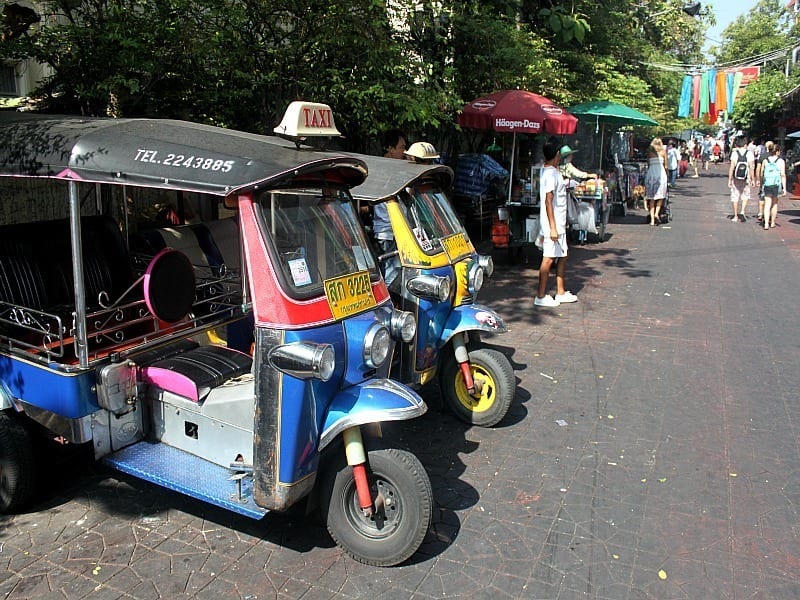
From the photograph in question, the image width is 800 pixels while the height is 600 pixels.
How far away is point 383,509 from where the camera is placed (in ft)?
11.9

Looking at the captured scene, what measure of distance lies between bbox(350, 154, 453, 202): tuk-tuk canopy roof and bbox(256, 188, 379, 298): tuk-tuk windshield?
98cm

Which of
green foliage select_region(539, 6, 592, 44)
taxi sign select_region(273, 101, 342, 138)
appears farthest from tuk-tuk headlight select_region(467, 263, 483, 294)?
green foliage select_region(539, 6, 592, 44)

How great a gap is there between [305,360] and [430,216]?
2505 millimetres

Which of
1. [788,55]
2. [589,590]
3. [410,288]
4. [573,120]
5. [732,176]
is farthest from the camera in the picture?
[788,55]

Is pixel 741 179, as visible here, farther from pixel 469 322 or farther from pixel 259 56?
pixel 469 322

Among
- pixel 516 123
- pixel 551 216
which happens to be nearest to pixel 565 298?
pixel 551 216

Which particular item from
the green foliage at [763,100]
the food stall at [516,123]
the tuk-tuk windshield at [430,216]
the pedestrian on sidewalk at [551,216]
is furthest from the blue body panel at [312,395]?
the green foliage at [763,100]

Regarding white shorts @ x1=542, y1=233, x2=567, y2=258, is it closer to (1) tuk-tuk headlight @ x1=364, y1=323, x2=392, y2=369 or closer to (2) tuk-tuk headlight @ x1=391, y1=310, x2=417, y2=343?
(2) tuk-tuk headlight @ x1=391, y1=310, x2=417, y2=343

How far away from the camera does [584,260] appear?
482 inches

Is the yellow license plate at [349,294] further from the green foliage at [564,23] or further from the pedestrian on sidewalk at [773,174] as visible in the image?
the pedestrian on sidewalk at [773,174]

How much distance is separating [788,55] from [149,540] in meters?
38.9

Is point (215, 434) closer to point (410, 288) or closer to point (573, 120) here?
point (410, 288)

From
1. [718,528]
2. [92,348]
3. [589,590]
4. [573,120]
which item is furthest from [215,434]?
[573,120]

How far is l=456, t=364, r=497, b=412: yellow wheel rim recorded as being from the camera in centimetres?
538
